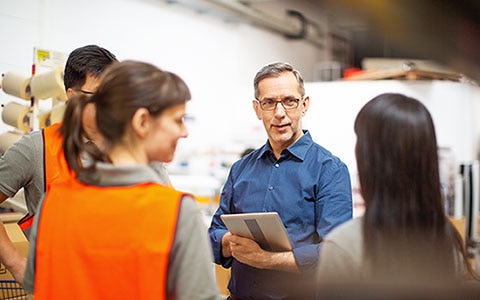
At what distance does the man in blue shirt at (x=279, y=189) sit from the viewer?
1.57m

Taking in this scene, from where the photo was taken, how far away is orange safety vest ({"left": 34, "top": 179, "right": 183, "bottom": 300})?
0.92 meters

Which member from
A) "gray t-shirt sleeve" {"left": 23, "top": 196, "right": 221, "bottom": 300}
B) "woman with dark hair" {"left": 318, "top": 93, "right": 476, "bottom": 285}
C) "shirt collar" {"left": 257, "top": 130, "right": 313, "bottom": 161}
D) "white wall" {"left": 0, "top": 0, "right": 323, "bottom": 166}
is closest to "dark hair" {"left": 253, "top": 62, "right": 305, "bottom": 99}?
"shirt collar" {"left": 257, "top": 130, "right": 313, "bottom": 161}

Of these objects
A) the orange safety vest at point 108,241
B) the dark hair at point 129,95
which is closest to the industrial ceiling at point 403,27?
the dark hair at point 129,95

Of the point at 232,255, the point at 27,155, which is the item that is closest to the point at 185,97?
the point at 27,155

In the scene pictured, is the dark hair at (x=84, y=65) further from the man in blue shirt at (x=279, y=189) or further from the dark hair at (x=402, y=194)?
the dark hair at (x=402, y=194)

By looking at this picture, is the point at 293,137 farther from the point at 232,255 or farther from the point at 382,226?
the point at 382,226

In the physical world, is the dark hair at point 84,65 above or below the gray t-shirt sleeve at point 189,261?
above

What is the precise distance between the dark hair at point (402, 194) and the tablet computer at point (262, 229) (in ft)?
1.77

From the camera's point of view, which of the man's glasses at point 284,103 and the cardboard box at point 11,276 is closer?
the man's glasses at point 284,103

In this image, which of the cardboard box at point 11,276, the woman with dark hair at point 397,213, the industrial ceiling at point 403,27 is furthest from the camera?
the cardboard box at point 11,276

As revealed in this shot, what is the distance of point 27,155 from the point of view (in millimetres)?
1456

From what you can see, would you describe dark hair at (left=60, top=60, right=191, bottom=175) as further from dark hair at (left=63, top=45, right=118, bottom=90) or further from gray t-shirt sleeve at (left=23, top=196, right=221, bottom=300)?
dark hair at (left=63, top=45, right=118, bottom=90)

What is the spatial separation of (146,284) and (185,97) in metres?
0.36

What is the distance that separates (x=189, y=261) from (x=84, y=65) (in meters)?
0.77
